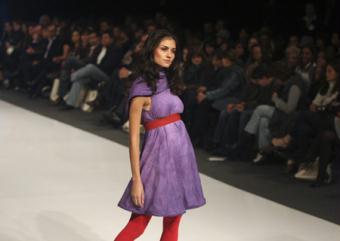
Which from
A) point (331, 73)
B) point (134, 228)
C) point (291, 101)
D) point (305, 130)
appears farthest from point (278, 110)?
point (134, 228)

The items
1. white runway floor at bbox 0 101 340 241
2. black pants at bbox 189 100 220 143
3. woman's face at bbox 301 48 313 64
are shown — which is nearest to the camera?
white runway floor at bbox 0 101 340 241

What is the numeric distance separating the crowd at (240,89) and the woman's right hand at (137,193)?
114 centimetres

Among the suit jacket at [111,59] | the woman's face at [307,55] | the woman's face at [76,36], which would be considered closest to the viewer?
the woman's face at [307,55]

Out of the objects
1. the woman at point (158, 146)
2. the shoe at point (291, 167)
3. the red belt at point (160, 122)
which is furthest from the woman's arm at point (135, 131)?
the shoe at point (291, 167)

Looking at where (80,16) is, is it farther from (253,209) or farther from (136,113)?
(136,113)

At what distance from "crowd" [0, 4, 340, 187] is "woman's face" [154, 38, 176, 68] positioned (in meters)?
1.02

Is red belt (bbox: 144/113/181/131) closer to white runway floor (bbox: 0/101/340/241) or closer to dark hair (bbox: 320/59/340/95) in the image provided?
white runway floor (bbox: 0/101/340/241)

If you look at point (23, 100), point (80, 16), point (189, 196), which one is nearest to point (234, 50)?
point (23, 100)

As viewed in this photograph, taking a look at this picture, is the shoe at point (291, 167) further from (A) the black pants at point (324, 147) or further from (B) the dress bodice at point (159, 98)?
(B) the dress bodice at point (159, 98)

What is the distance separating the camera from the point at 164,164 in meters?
2.80

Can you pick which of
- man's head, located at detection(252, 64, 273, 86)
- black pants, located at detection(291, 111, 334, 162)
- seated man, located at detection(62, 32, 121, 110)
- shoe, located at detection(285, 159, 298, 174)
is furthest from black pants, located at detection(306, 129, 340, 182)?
seated man, located at detection(62, 32, 121, 110)

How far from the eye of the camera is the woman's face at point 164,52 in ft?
9.08

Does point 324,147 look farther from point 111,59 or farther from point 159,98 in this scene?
point 111,59

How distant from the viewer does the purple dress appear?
109 inches
